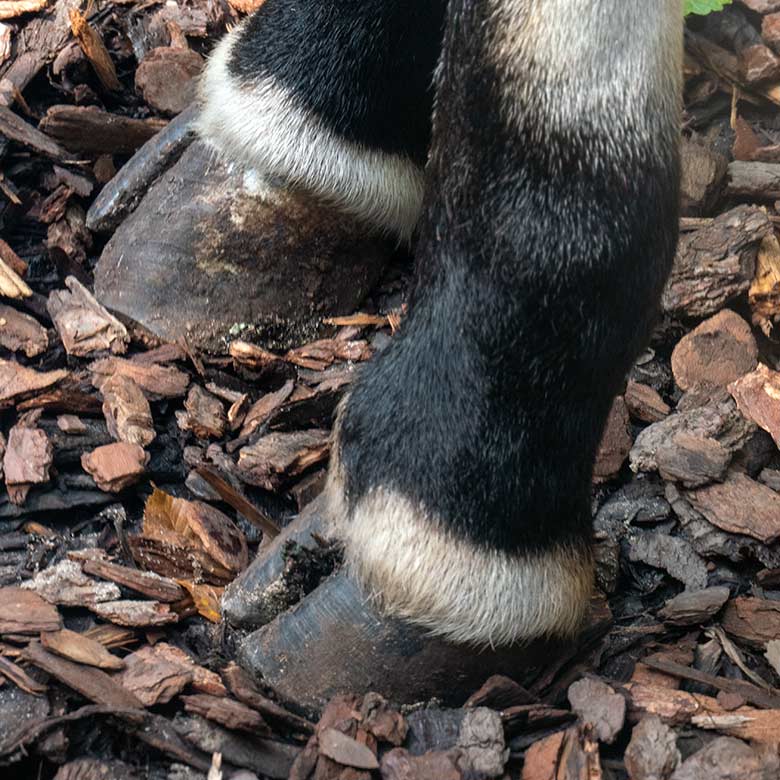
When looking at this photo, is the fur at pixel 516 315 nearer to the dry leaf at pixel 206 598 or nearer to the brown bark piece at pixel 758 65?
the dry leaf at pixel 206 598

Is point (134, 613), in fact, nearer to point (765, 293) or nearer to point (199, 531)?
point (199, 531)

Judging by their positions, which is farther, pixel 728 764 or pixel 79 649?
pixel 79 649

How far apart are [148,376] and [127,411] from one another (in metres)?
0.12

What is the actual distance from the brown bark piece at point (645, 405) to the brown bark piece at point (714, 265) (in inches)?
8.6

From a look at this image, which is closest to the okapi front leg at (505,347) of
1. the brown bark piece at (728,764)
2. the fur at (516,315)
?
the fur at (516,315)

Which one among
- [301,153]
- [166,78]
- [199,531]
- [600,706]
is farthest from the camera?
[166,78]

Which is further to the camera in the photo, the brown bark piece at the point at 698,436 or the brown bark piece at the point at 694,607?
the brown bark piece at the point at 698,436

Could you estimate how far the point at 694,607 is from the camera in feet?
7.68

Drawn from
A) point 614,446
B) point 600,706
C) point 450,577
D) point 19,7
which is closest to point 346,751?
point 450,577

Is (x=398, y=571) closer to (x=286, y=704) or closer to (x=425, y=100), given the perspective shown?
(x=286, y=704)

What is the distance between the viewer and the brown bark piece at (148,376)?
9.15ft

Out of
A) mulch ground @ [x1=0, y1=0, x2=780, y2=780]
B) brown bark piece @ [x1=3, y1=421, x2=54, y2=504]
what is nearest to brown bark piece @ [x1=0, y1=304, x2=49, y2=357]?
mulch ground @ [x1=0, y1=0, x2=780, y2=780]

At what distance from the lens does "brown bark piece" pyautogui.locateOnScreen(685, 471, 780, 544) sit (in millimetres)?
2463

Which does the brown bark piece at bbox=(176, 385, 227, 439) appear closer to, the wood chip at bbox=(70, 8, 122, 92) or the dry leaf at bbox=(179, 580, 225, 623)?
the dry leaf at bbox=(179, 580, 225, 623)
